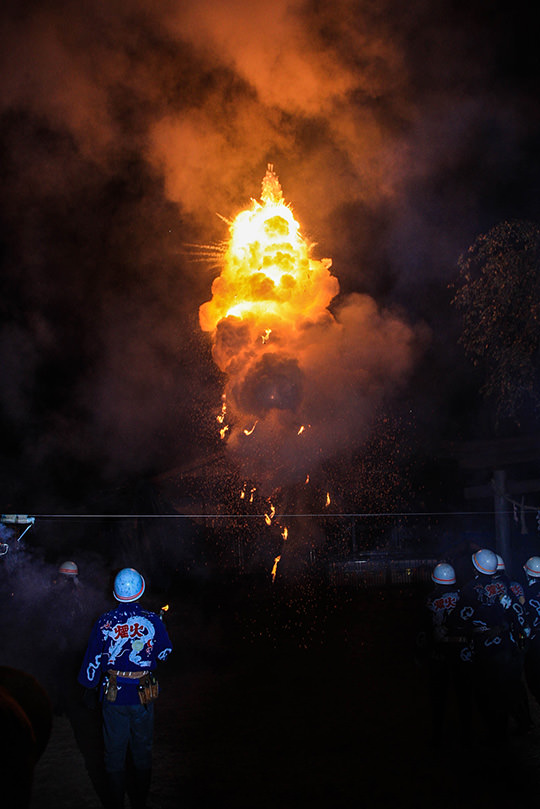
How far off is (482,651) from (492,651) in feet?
0.30

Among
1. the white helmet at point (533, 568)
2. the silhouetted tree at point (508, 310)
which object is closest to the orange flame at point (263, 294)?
the silhouetted tree at point (508, 310)

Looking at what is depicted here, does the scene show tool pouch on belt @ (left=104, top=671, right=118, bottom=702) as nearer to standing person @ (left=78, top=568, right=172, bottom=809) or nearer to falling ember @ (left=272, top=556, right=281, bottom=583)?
standing person @ (left=78, top=568, right=172, bottom=809)

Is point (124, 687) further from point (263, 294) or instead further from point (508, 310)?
point (263, 294)

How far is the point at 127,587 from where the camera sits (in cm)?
512

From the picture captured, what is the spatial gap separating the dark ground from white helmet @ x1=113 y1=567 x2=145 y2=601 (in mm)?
1565

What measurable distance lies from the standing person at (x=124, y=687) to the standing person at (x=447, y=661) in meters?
2.83

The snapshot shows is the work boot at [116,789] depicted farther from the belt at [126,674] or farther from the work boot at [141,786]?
the belt at [126,674]

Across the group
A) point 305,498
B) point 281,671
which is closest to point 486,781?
point 281,671

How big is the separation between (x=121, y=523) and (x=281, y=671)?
6.38 metres

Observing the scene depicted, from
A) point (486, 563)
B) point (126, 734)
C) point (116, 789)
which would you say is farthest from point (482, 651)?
point (116, 789)

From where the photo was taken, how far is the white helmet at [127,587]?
16.8 ft

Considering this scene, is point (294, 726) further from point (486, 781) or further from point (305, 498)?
point (305, 498)

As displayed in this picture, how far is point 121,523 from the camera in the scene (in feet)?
47.1

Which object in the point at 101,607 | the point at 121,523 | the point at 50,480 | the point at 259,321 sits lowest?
the point at 101,607
